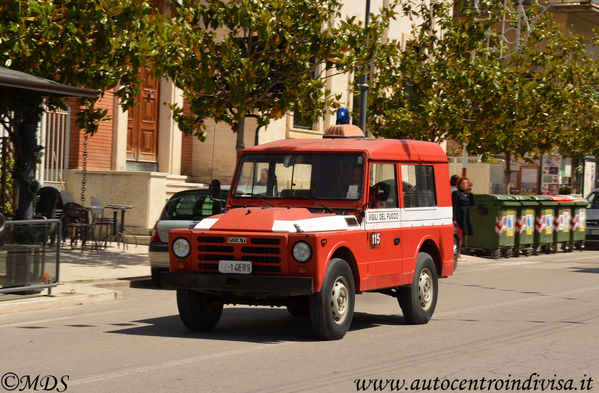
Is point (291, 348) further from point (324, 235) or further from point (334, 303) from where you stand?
point (324, 235)

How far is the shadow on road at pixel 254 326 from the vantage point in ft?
35.8

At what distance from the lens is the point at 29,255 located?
44.6ft

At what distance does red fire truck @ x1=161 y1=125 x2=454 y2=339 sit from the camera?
1023 cm

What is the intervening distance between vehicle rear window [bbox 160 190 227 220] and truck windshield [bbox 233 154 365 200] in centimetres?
Answer: 479

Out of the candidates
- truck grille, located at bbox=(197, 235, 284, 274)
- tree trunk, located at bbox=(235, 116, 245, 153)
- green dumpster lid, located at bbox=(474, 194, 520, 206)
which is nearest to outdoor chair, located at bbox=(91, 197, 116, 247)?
tree trunk, located at bbox=(235, 116, 245, 153)

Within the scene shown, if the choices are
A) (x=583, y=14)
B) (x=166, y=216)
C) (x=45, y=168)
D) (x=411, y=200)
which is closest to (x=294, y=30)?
(x=166, y=216)

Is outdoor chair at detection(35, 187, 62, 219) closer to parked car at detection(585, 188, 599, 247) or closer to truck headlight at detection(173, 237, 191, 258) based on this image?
truck headlight at detection(173, 237, 191, 258)

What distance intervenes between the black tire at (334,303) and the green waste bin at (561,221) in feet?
68.2

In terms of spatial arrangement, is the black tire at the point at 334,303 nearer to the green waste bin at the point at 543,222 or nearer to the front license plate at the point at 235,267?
the front license plate at the point at 235,267

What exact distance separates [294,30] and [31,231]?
877cm

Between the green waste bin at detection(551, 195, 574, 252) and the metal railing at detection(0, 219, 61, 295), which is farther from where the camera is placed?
the green waste bin at detection(551, 195, 574, 252)

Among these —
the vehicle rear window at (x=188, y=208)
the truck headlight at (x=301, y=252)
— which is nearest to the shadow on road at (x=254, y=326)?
the truck headlight at (x=301, y=252)
